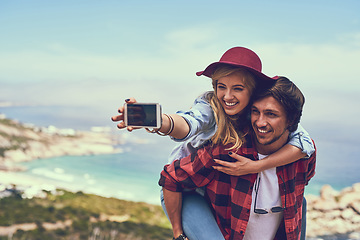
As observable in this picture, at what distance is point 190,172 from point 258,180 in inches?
19.2

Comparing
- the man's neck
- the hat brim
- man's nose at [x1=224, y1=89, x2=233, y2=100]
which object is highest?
the hat brim

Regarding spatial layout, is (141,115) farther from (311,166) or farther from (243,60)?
(311,166)

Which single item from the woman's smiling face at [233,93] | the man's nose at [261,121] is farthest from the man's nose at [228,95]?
the man's nose at [261,121]

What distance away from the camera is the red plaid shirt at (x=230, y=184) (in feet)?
9.32

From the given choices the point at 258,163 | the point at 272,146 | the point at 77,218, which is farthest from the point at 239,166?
the point at 77,218

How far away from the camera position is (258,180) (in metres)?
2.86

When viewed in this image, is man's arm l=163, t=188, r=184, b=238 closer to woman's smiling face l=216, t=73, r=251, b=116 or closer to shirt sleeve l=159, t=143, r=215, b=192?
shirt sleeve l=159, t=143, r=215, b=192

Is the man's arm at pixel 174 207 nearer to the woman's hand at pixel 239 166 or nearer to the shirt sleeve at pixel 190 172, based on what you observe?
the shirt sleeve at pixel 190 172

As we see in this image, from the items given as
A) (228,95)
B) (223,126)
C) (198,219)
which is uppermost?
(228,95)

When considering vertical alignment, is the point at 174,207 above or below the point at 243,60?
below

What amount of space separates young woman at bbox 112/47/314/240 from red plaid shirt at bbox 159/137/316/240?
79 mm

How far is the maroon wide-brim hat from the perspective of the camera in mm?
2639

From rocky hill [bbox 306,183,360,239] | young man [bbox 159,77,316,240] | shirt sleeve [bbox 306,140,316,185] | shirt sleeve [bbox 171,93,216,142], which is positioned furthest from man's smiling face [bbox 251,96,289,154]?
rocky hill [bbox 306,183,360,239]

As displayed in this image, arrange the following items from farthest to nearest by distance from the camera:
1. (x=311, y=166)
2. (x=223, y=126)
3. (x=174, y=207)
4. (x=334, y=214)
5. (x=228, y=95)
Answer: (x=334, y=214), (x=311, y=166), (x=174, y=207), (x=223, y=126), (x=228, y=95)
